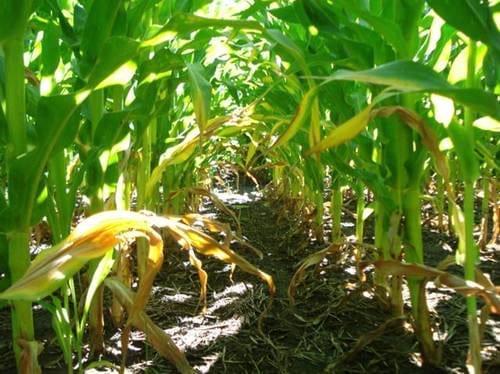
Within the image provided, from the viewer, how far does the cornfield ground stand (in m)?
0.55

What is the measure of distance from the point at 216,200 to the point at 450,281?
1.87ft

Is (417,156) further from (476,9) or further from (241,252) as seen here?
(241,252)

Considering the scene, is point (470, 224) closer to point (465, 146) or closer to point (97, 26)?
point (465, 146)

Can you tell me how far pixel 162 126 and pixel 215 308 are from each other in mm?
548

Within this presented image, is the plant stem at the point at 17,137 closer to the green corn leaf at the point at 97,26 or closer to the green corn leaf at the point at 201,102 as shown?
the green corn leaf at the point at 97,26

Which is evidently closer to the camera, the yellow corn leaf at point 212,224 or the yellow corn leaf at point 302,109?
the yellow corn leaf at point 302,109

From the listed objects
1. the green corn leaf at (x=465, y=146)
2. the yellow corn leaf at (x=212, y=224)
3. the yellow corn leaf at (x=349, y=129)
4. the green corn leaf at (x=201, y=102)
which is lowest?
the yellow corn leaf at (x=212, y=224)

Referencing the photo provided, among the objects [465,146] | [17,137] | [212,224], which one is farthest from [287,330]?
[17,137]

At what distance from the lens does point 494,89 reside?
32.0 inches

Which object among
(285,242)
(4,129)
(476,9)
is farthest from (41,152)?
(285,242)

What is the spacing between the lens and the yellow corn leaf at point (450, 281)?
0.54 metres

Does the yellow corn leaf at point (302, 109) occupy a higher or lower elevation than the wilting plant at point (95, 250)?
higher

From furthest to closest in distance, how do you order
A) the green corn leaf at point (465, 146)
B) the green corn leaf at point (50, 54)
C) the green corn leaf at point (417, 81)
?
the green corn leaf at point (50, 54) < the green corn leaf at point (465, 146) < the green corn leaf at point (417, 81)

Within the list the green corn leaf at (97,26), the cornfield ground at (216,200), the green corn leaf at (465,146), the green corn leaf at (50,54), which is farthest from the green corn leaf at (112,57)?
the green corn leaf at (465,146)
